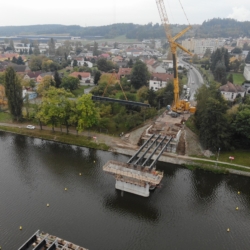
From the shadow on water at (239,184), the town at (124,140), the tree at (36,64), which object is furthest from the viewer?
the tree at (36,64)

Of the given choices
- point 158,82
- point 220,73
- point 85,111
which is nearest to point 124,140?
point 85,111

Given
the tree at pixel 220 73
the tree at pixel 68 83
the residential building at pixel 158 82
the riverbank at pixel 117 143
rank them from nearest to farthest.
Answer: the riverbank at pixel 117 143 → the tree at pixel 68 83 → the residential building at pixel 158 82 → the tree at pixel 220 73

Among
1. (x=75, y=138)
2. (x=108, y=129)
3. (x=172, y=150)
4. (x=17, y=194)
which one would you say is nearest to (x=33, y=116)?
(x=75, y=138)

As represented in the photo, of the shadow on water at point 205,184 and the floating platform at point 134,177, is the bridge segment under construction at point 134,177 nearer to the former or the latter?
the floating platform at point 134,177

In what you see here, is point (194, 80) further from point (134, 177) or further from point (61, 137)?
point (134, 177)

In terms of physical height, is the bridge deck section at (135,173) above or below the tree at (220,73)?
below

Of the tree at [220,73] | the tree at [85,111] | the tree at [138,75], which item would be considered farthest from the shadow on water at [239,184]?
the tree at [220,73]

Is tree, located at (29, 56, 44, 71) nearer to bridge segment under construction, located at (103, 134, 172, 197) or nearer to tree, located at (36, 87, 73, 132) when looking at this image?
tree, located at (36, 87, 73, 132)

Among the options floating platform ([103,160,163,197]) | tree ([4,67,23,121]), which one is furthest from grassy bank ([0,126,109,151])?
floating platform ([103,160,163,197])

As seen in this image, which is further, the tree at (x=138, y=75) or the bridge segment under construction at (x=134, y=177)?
the tree at (x=138, y=75)
